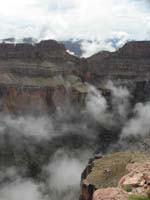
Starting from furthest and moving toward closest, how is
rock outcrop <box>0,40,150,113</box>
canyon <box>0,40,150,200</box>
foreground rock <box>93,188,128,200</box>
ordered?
rock outcrop <box>0,40,150,113</box> → canyon <box>0,40,150,200</box> → foreground rock <box>93,188,128,200</box>

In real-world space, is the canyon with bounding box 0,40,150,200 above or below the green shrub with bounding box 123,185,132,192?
above

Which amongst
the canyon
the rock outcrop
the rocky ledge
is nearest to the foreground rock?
the rocky ledge

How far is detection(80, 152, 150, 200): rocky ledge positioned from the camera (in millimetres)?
32281

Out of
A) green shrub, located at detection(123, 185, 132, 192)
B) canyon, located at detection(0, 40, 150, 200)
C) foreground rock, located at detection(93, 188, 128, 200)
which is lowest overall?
foreground rock, located at detection(93, 188, 128, 200)

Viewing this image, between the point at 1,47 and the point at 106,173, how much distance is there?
96190 mm

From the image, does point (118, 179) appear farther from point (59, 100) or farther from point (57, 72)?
point (57, 72)

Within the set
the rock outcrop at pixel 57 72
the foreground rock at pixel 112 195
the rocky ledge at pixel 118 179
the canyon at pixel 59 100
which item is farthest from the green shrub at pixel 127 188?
the rock outcrop at pixel 57 72

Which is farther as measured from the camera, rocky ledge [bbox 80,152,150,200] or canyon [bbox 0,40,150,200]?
canyon [bbox 0,40,150,200]

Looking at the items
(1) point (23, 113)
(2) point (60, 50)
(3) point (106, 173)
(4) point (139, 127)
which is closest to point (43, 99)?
(1) point (23, 113)

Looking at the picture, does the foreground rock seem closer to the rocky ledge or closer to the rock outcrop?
the rocky ledge

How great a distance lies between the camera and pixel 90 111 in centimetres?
16862

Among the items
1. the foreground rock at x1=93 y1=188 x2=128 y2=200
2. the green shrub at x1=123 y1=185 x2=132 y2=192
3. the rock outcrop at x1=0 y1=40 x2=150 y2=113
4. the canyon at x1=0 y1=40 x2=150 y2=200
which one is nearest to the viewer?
the foreground rock at x1=93 y1=188 x2=128 y2=200

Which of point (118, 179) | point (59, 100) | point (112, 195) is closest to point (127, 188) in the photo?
point (112, 195)

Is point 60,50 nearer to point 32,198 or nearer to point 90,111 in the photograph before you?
point 90,111
